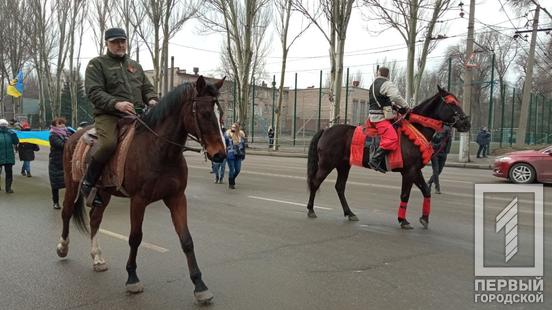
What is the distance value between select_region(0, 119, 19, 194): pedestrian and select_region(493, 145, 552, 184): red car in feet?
46.7

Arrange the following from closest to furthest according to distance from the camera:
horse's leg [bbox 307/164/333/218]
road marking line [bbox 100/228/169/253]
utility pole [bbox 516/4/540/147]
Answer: road marking line [bbox 100/228/169/253], horse's leg [bbox 307/164/333/218], utility pole [bbox 516/4/540/147]

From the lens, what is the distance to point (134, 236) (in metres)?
4.61

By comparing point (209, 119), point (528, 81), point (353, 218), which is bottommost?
point (353, 218)

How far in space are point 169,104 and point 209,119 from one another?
580mm

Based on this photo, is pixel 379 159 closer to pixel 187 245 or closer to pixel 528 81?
pixel 187 245

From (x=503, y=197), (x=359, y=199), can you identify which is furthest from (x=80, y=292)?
(x=503, y=197)

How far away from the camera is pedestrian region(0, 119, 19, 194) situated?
11.5 meters

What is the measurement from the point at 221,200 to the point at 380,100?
446cm

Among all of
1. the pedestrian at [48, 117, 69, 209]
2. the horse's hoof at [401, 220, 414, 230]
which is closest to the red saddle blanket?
the horse's hoof at [401, 220, 414, 230]

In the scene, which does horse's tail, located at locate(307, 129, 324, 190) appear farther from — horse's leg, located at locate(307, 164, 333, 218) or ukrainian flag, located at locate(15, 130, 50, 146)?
ukrainian flag, located at locate(15, 130, 50, 146)

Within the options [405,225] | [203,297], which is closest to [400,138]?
[405,225]

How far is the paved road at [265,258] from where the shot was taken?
4570mm

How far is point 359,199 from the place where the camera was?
10820mm

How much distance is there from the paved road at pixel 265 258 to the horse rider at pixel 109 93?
112cm
